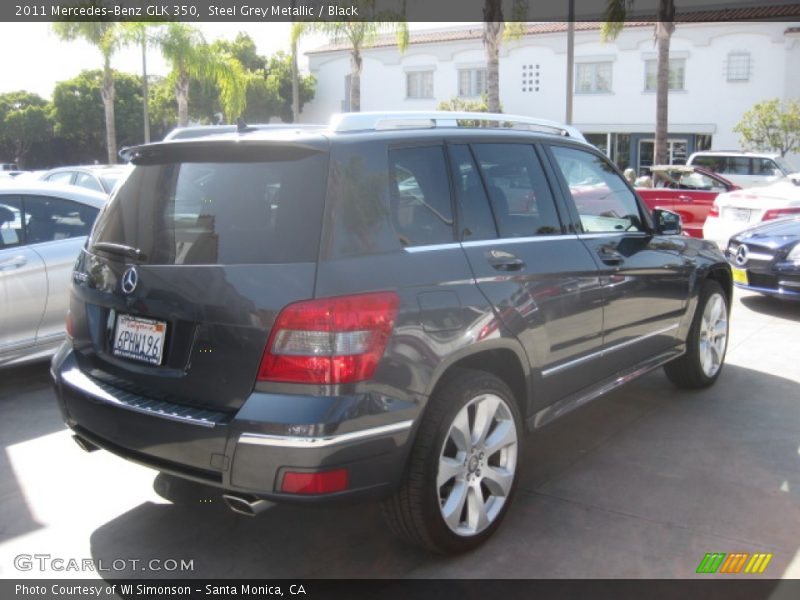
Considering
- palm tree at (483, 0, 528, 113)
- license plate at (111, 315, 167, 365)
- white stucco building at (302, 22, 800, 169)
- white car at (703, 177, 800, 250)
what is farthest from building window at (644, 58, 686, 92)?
license plate at (111, 315, 167, 365)

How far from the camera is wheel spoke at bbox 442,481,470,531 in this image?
328 cm

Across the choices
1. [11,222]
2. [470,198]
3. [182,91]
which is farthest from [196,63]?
[470,198]

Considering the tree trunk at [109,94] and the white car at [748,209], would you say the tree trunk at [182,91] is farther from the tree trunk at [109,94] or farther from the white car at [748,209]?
the white car at [748,209]

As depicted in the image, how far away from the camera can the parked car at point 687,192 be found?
1400 centimetres

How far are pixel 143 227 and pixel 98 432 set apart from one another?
2.94 feet

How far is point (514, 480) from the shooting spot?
3623 millimetres

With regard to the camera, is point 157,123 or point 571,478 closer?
point 571,478

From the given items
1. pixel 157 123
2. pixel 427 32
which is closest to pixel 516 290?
pixel 427 32

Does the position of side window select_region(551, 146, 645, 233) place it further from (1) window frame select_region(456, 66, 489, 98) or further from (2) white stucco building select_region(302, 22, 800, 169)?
(1) window frame select_region(456, 66, 489, 98)

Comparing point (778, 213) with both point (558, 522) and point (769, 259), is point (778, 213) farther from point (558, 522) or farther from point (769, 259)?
point (558, 522)

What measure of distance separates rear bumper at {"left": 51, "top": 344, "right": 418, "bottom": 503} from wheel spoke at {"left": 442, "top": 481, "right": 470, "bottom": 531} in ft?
1.20

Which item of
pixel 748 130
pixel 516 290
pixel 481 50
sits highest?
pixel 481 50

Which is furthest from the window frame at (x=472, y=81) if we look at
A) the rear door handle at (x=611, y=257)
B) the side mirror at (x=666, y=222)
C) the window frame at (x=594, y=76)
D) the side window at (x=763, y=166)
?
A: the rear door handle at (x=611, y=257)

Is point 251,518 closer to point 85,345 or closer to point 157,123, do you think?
point 85,345
